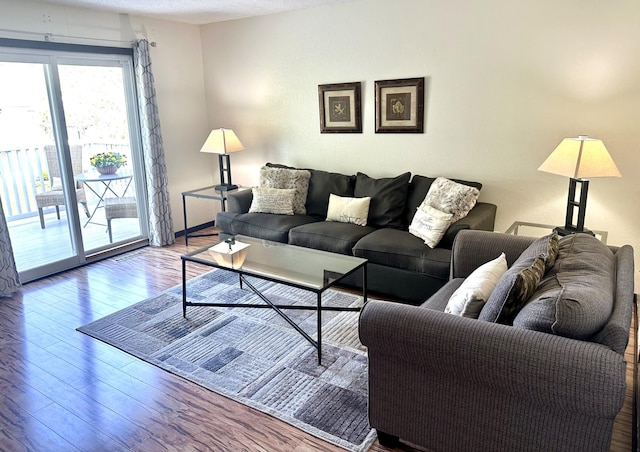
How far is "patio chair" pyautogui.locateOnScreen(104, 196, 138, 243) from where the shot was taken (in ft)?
15.7

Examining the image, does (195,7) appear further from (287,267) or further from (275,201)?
(287,267)

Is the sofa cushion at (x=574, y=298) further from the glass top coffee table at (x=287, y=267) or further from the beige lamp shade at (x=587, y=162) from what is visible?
the glass top coffee table at (x=287, y=267)

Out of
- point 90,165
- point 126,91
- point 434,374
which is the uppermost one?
point 126,91

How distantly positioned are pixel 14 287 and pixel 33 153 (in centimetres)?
120

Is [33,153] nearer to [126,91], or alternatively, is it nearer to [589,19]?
[126,91]

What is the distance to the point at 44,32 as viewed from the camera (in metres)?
3.91

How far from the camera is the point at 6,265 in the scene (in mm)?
3740

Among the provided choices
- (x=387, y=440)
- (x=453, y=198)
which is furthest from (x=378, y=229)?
(x=387, y=440)

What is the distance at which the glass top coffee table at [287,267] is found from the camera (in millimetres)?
2762

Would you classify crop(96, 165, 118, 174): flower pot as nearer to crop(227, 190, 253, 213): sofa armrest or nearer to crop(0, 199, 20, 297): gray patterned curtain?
crop(0, 199, 20, 297): gray patterned curtain

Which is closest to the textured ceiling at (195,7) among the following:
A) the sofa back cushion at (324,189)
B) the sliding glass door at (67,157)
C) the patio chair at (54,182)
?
the sliding glass door at (67,157)

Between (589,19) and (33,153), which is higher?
(589,19)

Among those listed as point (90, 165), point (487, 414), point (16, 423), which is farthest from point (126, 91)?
point (487, 414)

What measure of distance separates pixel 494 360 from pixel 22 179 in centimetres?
417
